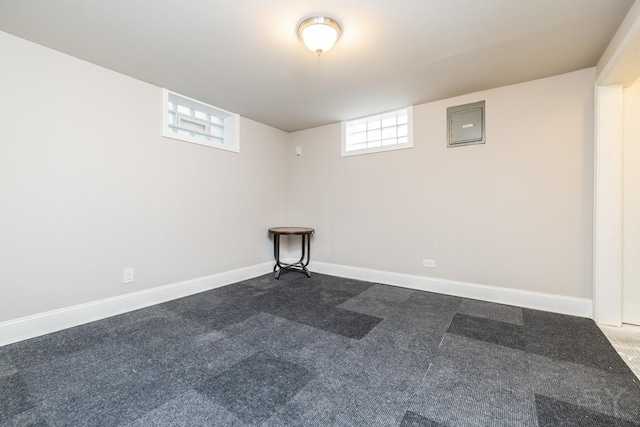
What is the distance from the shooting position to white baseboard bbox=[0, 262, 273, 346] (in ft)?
6.64

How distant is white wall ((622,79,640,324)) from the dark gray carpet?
1.30 ft

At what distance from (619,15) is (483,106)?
117 cm

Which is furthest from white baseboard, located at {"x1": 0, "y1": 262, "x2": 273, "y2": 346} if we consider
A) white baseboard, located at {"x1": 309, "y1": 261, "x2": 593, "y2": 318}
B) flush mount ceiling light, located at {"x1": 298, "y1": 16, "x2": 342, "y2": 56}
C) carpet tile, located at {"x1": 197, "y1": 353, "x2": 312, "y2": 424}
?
flush mount ceiling light, located at {"x1": 298, "y1": 16, "x2": 342, "y2": 56}

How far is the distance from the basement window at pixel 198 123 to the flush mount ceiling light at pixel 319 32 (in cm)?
183

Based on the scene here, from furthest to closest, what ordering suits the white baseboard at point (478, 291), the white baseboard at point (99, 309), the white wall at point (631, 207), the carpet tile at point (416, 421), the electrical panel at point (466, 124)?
the electrical panel at point (466, 124) → the white baseboard at point (478, 291) → the white wall at point (631, 207) → the white baseboard at point (99, 309) → the carpet tile at point (416, 421)

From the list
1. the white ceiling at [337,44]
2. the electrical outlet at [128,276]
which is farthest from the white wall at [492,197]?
the electrical outlet at [128,276]

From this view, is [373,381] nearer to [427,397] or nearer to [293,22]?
[427,397]

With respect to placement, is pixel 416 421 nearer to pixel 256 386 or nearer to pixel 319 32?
pixel 256 386

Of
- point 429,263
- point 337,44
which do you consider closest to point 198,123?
point 337,44

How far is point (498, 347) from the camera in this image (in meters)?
1.94

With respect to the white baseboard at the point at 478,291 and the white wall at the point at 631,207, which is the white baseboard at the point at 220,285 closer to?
the white baseboard at the point at 478,291

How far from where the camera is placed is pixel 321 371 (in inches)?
65.1

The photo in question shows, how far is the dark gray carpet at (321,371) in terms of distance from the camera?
51.4 inches

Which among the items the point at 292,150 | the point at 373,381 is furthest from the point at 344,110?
the point at 373,381
